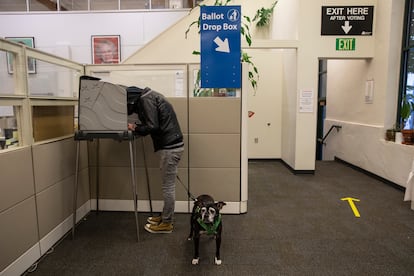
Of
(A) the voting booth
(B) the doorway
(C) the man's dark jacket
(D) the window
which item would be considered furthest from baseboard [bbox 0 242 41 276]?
(B) the doorway

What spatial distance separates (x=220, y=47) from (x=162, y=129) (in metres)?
1.16

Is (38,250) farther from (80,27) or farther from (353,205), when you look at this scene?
(80,27)

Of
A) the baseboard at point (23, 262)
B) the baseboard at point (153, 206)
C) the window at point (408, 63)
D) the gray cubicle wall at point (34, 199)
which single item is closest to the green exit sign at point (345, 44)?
the window at point (408, 63)

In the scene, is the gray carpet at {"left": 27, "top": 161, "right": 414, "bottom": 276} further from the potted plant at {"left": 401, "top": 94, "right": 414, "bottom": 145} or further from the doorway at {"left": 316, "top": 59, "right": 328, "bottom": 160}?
the doorway at {"left": 316, "top": 59, "right": 328, "bottom": 160}

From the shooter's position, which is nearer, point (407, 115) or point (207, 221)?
point (207, 221)

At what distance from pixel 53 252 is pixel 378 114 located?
16.6 feet

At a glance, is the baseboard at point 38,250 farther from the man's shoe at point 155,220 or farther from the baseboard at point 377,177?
the baseboard at point 377,177

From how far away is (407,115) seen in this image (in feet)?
14.0

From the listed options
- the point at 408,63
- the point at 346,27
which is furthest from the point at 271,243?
the point at 346,27

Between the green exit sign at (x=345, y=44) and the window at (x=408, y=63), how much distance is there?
0.76 metres

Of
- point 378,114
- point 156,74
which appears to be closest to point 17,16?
point 156,74

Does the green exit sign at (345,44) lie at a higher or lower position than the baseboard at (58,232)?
higher

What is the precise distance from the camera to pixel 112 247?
2645 mm

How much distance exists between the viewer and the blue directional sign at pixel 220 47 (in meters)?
3.15
